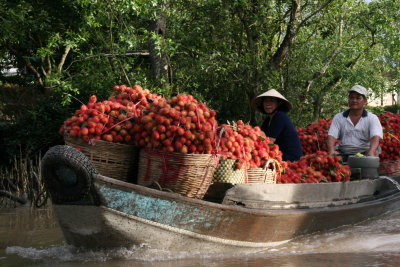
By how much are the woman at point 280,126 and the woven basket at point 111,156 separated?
2.43 m

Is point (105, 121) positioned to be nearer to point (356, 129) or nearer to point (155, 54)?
point (356, 129)

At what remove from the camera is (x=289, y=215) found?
17.8 ft

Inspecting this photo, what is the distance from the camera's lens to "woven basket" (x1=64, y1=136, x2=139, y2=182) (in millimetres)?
4461

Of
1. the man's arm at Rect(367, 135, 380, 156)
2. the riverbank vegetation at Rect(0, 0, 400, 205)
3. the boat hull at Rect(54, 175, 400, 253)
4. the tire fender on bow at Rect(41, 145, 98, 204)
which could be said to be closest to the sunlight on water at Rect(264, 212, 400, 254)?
the boat hull at Rect(54, 175, 400, 253)

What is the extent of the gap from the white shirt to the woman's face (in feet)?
3.96

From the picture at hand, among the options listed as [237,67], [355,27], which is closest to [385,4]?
[355,27]

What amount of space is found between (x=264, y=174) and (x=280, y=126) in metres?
1.53

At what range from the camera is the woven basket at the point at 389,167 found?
313 inches

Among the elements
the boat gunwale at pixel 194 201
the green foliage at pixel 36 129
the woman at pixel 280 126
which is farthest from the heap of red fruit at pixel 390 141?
the green foliage at pixel 36 129

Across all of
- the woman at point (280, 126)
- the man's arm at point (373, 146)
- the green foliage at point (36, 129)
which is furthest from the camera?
the green foliage at point (36, 129)

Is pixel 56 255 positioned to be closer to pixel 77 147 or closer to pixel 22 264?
pixel 22 264

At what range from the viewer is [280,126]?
6.63 meters

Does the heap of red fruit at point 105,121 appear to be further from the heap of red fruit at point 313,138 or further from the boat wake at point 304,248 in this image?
the heap of red fruit at point 313,138

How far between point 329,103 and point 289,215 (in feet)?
43.2
